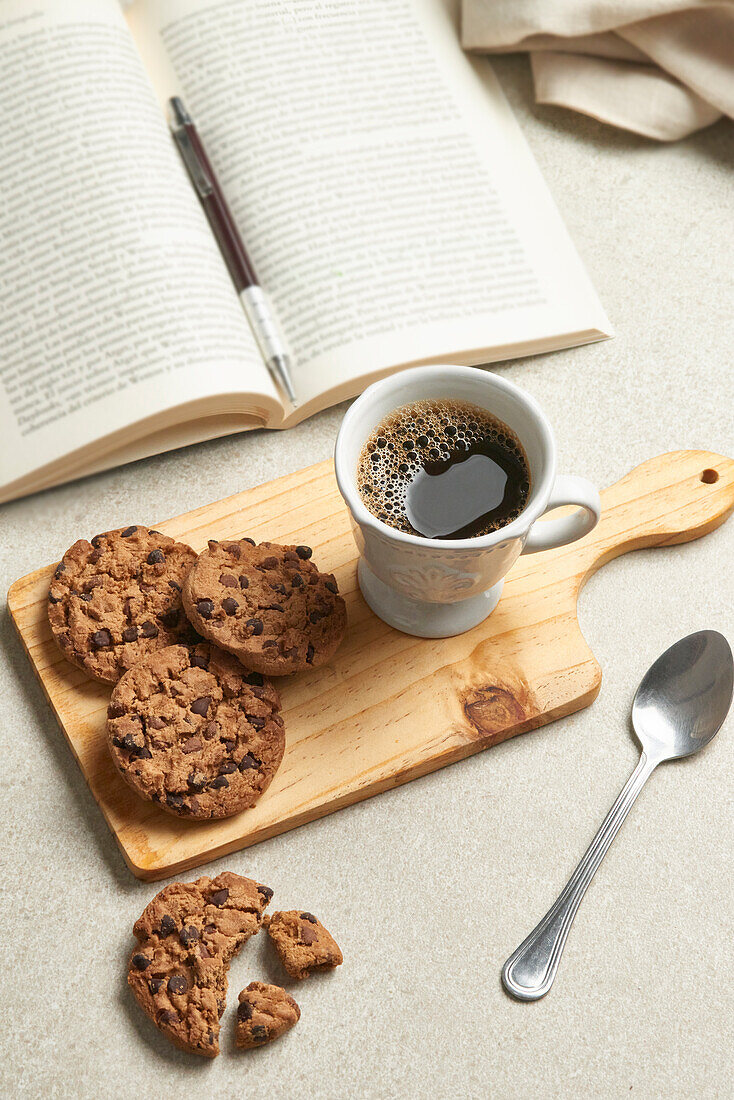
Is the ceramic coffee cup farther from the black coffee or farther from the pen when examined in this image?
the pen

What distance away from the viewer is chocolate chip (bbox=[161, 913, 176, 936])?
0.87 meters

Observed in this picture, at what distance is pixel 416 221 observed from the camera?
126 cm

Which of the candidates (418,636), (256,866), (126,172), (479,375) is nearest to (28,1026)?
(256,866)

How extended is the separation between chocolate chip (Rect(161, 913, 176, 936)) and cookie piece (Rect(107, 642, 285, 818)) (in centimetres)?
9

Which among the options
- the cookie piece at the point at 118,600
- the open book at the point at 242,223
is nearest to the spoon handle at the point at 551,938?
the cookie piece at the point at 118,600

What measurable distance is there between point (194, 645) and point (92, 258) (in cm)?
52

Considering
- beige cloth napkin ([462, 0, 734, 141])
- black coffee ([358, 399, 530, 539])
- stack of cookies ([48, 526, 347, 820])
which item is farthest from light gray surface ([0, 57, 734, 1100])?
beige cloth napkin ([462, 0, 734, 141])

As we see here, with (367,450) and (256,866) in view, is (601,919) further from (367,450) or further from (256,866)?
(367,450)

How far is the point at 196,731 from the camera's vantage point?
0.92 meters

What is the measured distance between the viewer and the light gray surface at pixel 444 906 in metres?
0.89

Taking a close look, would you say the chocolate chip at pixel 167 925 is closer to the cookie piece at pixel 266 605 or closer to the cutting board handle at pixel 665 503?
the cookie piece at pixel 266 605

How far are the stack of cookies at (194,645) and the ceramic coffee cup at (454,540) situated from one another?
11 centimetres

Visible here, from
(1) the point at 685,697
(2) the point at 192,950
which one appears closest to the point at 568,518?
(1) the point at 685,697

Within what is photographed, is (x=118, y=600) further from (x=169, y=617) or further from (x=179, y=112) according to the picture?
(x=179, y=112)
